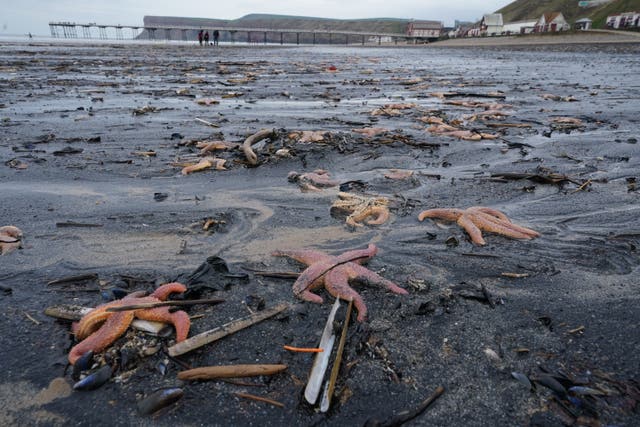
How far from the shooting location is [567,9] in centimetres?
14188

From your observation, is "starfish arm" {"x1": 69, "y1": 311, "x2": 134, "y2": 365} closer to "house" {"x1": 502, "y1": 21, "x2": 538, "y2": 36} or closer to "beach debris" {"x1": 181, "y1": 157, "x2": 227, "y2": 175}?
"beach debris" {"x1": 181, "y1": 157, "x2": 227, "y2": 175}

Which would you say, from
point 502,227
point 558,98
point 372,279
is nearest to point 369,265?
point 372,279

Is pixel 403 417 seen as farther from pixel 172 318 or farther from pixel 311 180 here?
pixel 311 180

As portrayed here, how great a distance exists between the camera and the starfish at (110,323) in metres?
2.35

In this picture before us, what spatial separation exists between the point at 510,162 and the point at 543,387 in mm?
4919

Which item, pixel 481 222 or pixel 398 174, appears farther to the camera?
pixel 398 174

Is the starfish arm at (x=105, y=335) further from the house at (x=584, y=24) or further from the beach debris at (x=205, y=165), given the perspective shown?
the house at (x=584, y=24)

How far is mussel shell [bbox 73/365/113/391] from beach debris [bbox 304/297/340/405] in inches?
43.2

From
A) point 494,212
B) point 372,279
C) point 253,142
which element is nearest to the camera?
→ point 372,279

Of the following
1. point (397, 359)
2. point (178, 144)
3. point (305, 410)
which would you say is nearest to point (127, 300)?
point (305, 410)

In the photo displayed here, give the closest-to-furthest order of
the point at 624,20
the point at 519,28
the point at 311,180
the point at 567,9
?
1. the point at 311,180
2. the point at 624,20
3. the point at 519,28
4. the point at 567,9

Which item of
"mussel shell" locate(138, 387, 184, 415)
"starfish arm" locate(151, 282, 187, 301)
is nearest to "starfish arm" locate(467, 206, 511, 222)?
"starfish arm" locate(151, 282, 187, 301)

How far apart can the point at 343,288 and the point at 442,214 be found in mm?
1883

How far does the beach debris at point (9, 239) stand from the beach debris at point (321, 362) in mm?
3001
